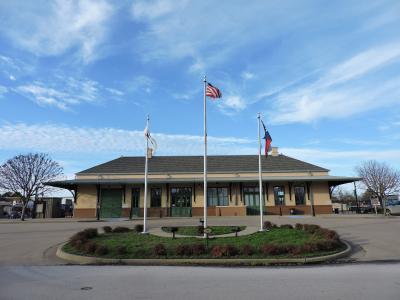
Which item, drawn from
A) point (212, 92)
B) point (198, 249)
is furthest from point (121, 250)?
point (212, 92)

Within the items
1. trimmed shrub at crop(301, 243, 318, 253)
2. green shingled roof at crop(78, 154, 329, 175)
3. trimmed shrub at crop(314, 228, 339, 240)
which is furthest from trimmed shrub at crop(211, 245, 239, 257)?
green shingled roof at crop(78, 154, 329, 175)

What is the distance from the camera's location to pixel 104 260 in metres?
10.6

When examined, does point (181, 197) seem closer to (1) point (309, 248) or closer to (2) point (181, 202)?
(2) point (181, 202)

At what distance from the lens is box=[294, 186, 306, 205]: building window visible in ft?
115

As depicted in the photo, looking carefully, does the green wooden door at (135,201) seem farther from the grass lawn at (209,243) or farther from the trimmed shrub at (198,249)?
the trimmed shrub at (198,249)

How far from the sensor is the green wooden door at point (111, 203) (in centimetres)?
3500

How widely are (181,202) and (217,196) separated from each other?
3780mm

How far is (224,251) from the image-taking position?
10695mm

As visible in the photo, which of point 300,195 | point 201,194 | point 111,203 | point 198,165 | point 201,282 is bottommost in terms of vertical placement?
point 201,282

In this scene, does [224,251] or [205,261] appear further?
[224,251]

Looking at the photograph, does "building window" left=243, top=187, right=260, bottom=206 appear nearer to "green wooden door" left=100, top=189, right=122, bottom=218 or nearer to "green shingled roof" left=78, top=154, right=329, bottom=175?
"green shingled roof" left=78, top=154, right=329, bottom=175

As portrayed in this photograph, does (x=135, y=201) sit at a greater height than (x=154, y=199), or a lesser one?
lesser

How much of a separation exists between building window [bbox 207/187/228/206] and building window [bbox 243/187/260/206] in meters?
2.00

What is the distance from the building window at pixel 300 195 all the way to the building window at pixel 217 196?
7275 mm
